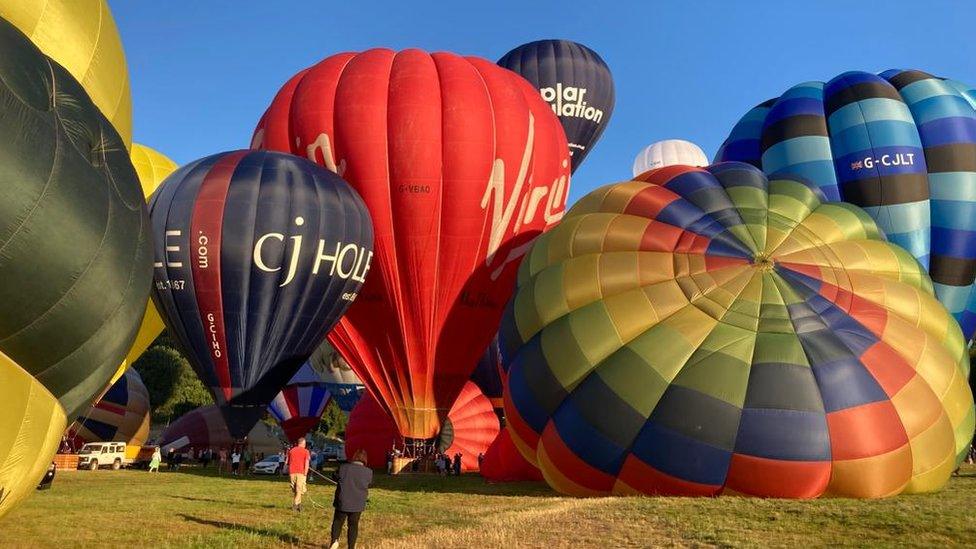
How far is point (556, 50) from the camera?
30.2 m

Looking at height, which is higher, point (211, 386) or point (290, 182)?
point (290, 182)

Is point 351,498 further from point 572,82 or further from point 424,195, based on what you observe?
point 572,82

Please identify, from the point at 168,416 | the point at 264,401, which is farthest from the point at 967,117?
the point at 168,416

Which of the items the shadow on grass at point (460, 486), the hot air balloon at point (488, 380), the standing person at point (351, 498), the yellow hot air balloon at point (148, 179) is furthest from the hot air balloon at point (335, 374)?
the standing person at point (351, 498)

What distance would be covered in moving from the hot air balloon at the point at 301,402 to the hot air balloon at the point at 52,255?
960 inches

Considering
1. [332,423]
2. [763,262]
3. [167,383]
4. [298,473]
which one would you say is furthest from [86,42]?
[332,423]

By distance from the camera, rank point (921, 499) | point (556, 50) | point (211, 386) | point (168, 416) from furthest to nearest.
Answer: point (168, 416)
point (556, 50)
point (211, 386)
point (921, 499)

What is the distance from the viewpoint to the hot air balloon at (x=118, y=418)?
95.3 feet

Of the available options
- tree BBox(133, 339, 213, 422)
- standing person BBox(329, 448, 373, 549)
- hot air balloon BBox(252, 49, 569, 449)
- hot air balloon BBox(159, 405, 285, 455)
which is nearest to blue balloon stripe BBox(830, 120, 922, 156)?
hot air balloon BBox(252, 49, 569, 449)

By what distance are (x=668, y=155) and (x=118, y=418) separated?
27.0 m

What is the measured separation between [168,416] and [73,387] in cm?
4510

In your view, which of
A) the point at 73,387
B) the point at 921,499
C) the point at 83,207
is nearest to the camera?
the point at 83,207

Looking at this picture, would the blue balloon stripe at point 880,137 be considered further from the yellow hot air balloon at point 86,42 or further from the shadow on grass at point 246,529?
the yellow hot air balloon at point 86,42

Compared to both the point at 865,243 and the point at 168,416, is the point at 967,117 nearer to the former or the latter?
the point at 865,243
